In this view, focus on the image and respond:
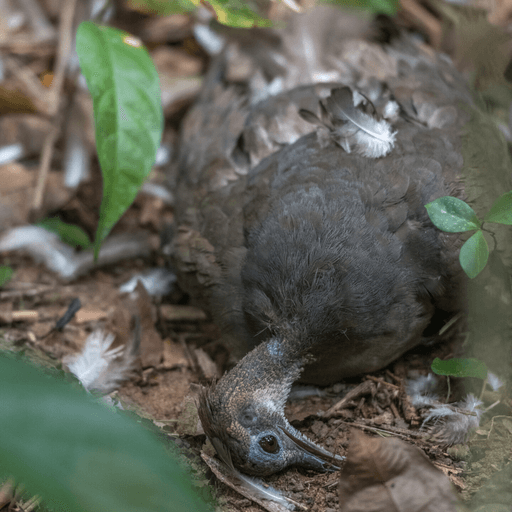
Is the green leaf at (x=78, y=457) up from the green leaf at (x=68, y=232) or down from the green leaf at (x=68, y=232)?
up

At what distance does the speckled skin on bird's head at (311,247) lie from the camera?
2.33 metres

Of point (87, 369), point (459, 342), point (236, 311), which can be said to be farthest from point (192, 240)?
point (459, 342)

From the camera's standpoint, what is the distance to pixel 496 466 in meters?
2.13

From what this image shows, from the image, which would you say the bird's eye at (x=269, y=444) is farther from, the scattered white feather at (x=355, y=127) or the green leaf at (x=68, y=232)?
the green leaf at (x=68, y=232)

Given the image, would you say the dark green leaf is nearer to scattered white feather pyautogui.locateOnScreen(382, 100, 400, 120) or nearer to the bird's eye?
the bird's eye

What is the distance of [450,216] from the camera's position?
7.22 feet

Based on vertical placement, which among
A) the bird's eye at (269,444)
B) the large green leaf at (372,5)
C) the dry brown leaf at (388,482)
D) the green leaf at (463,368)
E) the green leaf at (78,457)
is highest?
the large green leaf at (372,5)

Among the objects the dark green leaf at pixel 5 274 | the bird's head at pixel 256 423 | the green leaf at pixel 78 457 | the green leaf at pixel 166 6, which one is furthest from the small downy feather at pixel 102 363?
the green leaf at pixel 166 6

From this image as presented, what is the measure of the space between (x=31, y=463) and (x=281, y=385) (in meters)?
1.42

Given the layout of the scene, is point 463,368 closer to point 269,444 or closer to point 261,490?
point 269,444

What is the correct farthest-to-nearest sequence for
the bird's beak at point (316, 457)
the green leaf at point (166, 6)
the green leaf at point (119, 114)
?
the green leaf at point (166, 6)
the green leaf at point (119, 114)
the bird's beak at point (316, 457)

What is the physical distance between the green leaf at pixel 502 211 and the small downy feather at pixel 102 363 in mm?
1914

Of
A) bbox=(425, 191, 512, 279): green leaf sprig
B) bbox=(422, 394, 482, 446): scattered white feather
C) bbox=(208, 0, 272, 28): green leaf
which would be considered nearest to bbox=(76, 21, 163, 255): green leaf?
bbox=(208, 0, 272, 28): green leaf

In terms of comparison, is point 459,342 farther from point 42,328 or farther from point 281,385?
point 42,328
